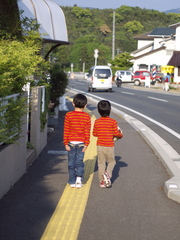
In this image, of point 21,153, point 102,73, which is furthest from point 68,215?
point 102,73

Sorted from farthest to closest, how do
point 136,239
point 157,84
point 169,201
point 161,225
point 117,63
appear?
point 117,63 → point 157,84 → point 169,201 → point 161,225 → point 136,239

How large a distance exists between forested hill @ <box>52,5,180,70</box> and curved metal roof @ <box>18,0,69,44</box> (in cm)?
10839

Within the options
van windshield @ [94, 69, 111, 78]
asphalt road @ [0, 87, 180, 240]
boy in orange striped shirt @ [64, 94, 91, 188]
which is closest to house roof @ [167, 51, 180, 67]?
van windshield @ [94, 69, 111, 78]

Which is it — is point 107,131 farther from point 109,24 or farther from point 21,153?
point 109,24

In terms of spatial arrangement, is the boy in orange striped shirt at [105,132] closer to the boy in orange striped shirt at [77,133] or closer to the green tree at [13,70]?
the boy in orange striped shirt at [77,133]

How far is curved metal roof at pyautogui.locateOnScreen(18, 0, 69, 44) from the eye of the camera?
13.2 metres

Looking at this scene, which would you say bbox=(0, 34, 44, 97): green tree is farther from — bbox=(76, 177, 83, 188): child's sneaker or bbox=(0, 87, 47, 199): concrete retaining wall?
bbox=(76, 177, 83, 188): child's sneaker

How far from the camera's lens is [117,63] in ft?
274

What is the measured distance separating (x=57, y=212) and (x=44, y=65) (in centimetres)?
470

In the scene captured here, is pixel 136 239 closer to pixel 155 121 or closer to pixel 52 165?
pixel 52 165

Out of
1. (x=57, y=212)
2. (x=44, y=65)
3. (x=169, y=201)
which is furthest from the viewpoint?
(x=44, y=65)

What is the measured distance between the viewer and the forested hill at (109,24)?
445 feet

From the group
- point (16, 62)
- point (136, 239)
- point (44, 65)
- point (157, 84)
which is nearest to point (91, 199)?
point (136, 239)

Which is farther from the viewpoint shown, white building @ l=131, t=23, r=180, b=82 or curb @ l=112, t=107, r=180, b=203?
white building @ l=131, t=23, r=180, b=82
